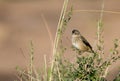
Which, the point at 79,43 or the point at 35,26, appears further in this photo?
the point at 35,26

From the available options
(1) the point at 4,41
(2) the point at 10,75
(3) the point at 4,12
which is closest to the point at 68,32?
(1) the point at 4,41

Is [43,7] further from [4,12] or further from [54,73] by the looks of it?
[54,73]

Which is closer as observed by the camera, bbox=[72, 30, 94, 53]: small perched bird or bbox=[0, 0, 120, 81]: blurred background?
bbox=[72, 30, 94, 53]: small perched bird

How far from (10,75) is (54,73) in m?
10.6

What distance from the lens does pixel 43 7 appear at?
27016 millimetres

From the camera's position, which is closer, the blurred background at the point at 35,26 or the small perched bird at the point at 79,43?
the small perched bird at the point at 79,43

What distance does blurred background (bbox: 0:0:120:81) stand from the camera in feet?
62.5

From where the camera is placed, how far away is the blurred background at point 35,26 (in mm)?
19062

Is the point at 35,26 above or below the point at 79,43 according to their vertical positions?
below

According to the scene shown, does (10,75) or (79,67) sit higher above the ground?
(79,67)

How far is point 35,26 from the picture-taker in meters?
23.7

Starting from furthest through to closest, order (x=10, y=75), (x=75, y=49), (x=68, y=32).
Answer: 1. (x=68, y=32)
2. (x=10, y=75)
3. (x=75, y=49)

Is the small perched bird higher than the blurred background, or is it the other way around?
the small perched bird

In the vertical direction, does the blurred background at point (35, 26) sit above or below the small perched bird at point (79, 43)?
below
